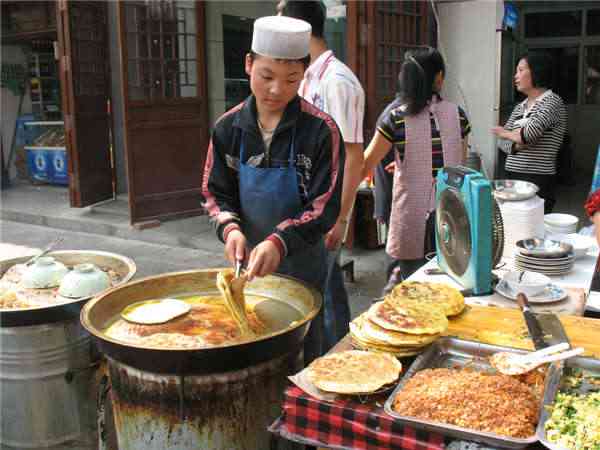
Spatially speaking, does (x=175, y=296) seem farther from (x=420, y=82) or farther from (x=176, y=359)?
(x=420, y=82)

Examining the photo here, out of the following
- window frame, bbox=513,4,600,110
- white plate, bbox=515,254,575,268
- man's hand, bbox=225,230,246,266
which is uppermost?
window frame, bbox=513,4,600,110

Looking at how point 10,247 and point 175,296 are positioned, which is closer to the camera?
point 175,296

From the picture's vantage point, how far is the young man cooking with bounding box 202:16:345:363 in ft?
7.47

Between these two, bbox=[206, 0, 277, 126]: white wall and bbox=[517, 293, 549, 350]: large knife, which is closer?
bbox=[517, 293, 549, 350]: large knife

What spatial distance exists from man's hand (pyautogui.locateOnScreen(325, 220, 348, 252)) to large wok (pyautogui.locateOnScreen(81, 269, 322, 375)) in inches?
27.2

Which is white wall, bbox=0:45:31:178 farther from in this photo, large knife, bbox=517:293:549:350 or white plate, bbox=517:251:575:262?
large knife, bbox=517:293:549:350

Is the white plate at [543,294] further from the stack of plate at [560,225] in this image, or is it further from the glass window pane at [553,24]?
the glass window pane at [553,24]

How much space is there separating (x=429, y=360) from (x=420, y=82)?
2.14 m

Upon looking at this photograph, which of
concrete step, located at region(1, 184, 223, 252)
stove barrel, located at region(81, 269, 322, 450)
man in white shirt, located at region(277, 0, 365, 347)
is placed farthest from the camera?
concrete step, located at region(1, 184, 223, 252)

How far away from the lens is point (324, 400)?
1.57 metres

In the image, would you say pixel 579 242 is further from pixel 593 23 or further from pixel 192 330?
pixel 593 23

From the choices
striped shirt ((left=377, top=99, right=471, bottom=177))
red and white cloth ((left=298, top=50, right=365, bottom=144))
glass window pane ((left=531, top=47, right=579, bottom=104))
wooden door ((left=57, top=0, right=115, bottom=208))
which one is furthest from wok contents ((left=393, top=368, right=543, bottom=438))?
glass window pane ((left=531, top=47, right=579, bottom=104))

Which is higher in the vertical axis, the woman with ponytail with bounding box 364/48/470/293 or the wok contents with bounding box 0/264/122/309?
the woman with ponytail with bounding box 364/48/470/293

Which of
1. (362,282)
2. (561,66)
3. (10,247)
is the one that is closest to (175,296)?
(362,282)
